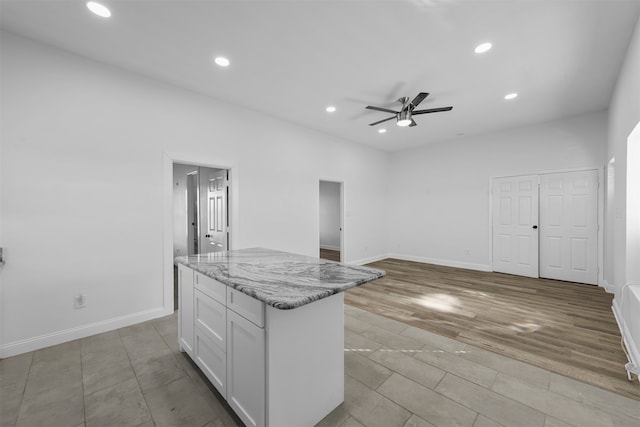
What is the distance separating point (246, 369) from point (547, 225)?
231 inches

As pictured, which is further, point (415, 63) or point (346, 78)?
point (346, 78)

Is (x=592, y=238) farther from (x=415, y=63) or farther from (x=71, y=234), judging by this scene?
(x=71, y=234)

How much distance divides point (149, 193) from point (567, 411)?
4.18 m

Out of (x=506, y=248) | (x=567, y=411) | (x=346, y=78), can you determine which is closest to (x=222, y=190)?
(x=346, y=78)

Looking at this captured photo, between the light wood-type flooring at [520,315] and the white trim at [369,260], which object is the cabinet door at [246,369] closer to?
the light wood-type flooring at [520,315]

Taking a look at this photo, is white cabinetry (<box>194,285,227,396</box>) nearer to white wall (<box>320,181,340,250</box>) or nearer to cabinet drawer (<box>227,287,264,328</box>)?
cabinet drawer (<box>227,287,264,328</box>)

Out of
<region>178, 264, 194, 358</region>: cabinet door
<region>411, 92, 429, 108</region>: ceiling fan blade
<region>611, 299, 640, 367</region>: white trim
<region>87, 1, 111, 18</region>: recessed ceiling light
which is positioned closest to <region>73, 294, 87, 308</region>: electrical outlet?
<region>178, 264, 194, 358</region>: cabinet door

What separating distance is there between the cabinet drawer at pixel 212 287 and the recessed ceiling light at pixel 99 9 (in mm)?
2250

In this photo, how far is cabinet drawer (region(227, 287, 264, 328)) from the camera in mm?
1332

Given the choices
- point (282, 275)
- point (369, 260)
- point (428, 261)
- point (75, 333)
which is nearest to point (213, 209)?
point (75, 333)

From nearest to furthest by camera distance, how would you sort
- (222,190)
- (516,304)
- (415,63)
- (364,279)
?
(364,279), (415,63), (516,304), (222,190)

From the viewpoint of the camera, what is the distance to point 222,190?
4184 mm

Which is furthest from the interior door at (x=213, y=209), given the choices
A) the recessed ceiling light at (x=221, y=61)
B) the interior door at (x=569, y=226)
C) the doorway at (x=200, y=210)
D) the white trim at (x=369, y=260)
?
the interior door at (x=569, y=226)

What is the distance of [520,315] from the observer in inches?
125
